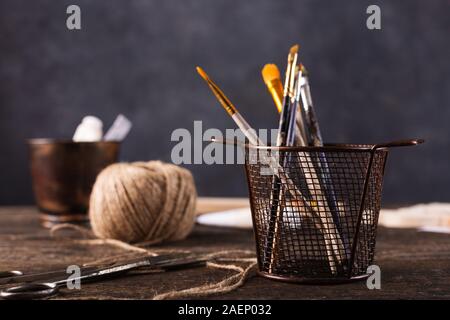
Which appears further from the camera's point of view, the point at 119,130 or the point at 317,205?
the point at 119,130

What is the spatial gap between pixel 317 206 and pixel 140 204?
0.40m

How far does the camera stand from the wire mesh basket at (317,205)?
74 cm

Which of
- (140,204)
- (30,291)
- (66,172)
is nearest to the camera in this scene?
(30,291)

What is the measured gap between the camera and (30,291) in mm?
691

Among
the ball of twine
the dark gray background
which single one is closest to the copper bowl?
the ball of twine

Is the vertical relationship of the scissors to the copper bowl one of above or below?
below

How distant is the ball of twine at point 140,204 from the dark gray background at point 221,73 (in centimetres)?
101

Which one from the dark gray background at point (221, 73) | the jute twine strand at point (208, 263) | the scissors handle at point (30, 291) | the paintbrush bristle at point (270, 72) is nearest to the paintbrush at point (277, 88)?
the paintbrush bristle at point (270, 72)

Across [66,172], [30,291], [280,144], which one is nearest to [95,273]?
[30,291]

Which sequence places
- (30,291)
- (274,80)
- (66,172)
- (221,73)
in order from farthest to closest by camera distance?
(221,73) < (66,172) < (274,80) < (30,291)

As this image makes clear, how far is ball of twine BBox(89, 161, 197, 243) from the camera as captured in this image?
3.47ft

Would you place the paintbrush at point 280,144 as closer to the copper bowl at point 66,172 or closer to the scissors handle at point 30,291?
the scissors handle at point 30,291

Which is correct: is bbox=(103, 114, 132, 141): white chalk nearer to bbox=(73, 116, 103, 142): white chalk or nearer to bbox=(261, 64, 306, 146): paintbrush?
bbox=(73, 116, 103, 142): white chalk

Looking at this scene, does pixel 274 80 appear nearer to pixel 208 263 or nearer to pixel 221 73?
pixel 208 263
